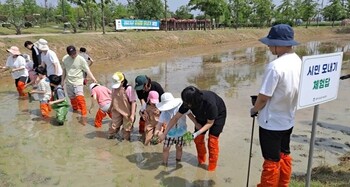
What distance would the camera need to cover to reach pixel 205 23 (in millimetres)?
39500

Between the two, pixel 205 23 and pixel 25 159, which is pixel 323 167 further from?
pixel 205 23

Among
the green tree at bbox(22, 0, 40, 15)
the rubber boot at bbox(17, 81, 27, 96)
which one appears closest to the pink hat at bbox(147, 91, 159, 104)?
the rubber boot at bbox(17, 81, 27, 96)

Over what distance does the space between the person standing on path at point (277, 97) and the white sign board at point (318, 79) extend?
1.04 feet

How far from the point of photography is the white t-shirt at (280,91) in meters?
3.25

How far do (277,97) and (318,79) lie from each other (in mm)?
459

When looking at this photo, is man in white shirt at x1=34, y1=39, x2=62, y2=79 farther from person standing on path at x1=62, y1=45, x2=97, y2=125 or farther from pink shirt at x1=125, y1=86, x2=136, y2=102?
pink shirt at x1=125, y1=86, x2=136, y2=102

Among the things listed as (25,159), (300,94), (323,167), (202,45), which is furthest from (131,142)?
(202,45)

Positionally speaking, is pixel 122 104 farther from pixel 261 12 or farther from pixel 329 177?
pixel 261 12

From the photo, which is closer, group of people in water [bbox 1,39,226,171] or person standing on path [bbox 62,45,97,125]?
group of people in water [bbox 1,39,226,171]

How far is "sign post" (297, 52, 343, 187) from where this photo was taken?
2.89 meters

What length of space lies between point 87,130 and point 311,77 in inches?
202

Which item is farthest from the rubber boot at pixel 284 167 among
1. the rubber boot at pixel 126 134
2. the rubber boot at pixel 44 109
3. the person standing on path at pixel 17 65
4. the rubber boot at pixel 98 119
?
the person standing on path at pixel 17 65

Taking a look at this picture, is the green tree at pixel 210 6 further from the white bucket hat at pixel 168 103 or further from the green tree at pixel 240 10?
the white bucket hat at pixel 168 103

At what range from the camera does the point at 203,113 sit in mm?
4621
